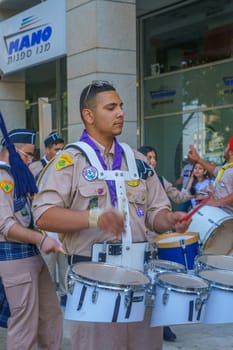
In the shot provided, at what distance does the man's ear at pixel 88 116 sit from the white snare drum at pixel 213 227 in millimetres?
3246

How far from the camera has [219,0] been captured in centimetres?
1236

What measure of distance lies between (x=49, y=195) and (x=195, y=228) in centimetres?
357

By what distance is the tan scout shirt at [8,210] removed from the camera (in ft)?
14.5

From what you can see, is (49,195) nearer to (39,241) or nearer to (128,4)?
(39,241)

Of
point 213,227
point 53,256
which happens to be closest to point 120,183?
point 213,227

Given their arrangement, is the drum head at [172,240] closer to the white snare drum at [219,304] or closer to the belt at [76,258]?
the belt at [76,258]

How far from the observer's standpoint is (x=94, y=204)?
134 inches

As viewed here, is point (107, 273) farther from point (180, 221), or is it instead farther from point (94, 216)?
point (180, 221)

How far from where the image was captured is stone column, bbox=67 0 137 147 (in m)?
9.30

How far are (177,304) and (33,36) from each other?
877cm

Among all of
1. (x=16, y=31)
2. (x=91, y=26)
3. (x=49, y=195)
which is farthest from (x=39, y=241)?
(x=16, y=31)

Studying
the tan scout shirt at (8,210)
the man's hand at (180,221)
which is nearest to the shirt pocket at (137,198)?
the man's hand at (180,221)

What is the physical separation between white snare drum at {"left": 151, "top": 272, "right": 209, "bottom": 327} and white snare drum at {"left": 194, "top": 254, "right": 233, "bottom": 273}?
1.22 feet

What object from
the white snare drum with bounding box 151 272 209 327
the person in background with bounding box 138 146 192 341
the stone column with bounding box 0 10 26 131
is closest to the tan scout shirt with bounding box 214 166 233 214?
the person in background with bounding box 138 146 192 341
